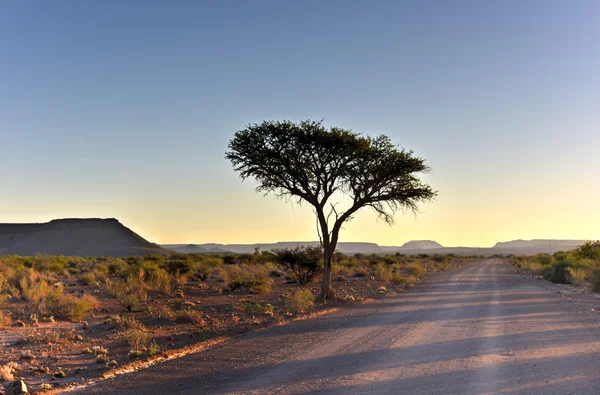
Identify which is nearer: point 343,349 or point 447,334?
point 343,349

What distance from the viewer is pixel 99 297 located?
84.7 feet

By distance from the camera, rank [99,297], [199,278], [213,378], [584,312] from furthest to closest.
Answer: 1. [199,278]
2. [99,297]
3. [584,312]
4. [213,378]

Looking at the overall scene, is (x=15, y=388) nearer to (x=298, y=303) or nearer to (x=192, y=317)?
(x=192, y=317)

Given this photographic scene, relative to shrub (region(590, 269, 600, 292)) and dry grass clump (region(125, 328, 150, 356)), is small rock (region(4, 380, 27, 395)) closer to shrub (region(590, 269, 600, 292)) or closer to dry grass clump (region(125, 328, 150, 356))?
dry grass clump (region(125, 328, 150, 356))

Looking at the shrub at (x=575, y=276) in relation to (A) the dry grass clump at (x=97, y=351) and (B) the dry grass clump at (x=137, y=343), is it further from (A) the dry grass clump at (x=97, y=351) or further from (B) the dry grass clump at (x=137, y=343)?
(A) the dry grass clump at (x=97, y=351)

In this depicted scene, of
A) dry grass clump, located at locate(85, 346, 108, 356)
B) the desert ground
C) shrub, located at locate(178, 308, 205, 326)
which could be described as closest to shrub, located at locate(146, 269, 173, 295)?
the desert ground

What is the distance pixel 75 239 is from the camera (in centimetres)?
13350

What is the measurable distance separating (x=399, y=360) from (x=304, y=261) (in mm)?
24144

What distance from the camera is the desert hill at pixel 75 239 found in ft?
414

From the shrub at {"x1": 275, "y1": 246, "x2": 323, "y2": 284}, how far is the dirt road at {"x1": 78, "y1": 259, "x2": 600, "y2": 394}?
16933mm

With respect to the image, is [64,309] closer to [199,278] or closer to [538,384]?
[538,384]

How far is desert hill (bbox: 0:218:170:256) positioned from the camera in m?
126

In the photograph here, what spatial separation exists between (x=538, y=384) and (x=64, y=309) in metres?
15.7

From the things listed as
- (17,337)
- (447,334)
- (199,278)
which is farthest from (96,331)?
(199,278)
